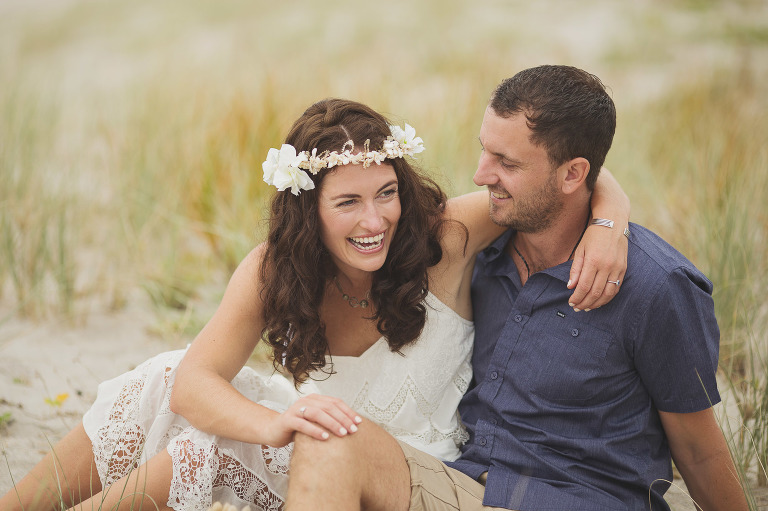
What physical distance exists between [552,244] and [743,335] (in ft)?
5.32

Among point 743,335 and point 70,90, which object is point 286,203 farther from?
point 70,90

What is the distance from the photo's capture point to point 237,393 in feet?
8.30

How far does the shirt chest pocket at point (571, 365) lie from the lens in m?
2.48

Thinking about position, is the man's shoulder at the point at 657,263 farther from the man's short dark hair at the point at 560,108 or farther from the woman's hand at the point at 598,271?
the man's short dark hair at the point at 560,108

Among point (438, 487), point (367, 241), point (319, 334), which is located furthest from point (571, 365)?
point (319, 334)

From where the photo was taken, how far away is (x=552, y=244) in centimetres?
275

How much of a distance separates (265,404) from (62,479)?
30.9 inches

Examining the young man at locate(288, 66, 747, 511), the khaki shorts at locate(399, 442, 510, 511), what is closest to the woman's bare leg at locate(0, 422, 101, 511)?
the young man at locate(288, 66, 747, 511)

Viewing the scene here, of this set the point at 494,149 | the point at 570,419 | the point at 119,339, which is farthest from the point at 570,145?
the point at 119,339

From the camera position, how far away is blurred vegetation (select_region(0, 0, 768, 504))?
4555mm

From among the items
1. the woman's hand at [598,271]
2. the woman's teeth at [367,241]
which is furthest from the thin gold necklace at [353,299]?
the woman's hand at [598,271]

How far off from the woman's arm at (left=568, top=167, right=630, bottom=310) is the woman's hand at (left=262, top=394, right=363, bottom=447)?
0.84m

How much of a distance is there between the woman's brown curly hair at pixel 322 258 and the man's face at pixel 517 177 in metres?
0.31

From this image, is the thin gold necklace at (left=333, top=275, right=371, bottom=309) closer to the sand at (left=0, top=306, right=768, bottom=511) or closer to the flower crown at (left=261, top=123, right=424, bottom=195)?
the flower crown at (left=261, top=123, right=424, bottom=195)
